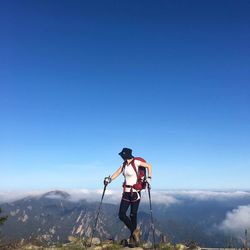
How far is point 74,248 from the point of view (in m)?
15.9

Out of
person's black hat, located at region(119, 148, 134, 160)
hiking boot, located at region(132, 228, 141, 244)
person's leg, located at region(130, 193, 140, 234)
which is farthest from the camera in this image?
person's black hat, located at region(119, 148, 134, 160)

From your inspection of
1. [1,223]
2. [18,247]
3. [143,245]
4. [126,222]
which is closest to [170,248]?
[143,245]

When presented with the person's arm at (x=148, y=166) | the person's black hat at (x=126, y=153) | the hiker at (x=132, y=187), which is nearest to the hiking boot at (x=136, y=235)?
the hiker at (x=132, y=187)

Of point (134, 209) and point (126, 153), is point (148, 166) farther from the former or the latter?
point (134, 209)

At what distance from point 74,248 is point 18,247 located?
2.66 meters

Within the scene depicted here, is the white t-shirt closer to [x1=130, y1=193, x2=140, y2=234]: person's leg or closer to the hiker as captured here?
the hiker

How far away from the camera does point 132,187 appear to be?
51.7ft

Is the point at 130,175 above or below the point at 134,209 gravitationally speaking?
above

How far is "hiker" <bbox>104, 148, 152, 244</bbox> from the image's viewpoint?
51.6 feet

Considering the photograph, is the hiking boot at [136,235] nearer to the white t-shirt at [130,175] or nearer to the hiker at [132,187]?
the hiker at [132,187]

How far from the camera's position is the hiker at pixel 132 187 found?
15.7 metres

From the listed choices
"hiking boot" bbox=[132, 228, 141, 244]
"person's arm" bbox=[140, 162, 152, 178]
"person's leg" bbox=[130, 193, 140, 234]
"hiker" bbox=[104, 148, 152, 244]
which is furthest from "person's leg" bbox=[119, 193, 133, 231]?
→ "person's arm" bbox=[140, 162, 152, 178]

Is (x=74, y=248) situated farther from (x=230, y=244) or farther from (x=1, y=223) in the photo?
(x=230, y=244)

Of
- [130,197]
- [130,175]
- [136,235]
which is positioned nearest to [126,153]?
[130,175]
